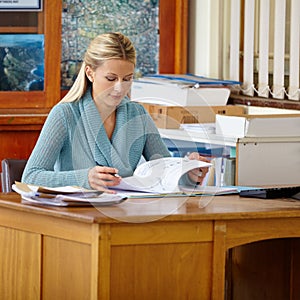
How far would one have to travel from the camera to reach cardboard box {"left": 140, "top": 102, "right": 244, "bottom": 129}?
400 centimetres

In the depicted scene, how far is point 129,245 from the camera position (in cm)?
264

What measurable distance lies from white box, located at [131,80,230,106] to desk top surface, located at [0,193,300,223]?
47.3 inches

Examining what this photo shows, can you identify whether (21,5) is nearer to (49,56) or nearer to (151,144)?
(49,56)

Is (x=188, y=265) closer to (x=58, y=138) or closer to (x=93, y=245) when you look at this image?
(x=93, y=245)

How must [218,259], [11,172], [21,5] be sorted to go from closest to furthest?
1. [218,259]
2. [11,172]
3. [21,5]

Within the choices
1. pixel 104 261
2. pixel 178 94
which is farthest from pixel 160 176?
pixel 178 94

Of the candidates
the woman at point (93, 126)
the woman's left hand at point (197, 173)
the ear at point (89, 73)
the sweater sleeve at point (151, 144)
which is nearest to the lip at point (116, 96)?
the woman at point (93, 126)

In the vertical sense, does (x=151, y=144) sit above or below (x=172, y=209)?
above

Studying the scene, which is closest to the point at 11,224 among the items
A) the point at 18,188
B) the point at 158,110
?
the point at 18,188

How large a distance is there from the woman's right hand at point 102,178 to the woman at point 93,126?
0.17 meters

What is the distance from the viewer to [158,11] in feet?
15.3

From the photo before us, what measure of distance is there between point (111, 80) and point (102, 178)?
0.45 metres

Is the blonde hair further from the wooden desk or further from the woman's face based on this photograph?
the wooden desk

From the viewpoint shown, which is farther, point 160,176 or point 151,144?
point 151,144
